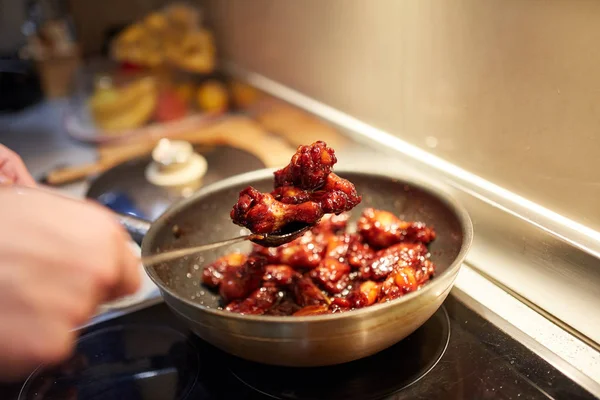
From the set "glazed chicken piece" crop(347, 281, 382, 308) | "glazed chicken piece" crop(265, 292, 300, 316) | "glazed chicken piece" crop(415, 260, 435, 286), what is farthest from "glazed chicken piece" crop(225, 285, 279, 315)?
"glazed chicken piece" crop(415, 260, 435, 286)

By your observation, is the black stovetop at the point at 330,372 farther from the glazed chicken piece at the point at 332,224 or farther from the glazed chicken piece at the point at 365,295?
the glazed chicken piece at the point at 332,224

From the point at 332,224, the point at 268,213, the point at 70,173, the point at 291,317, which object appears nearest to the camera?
the point at 291,317

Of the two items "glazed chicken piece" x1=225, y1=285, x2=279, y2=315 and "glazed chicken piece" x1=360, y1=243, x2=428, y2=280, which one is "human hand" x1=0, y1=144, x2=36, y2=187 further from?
"glazed chicken piece" x1=360, y1=243, x2=428, y2=280

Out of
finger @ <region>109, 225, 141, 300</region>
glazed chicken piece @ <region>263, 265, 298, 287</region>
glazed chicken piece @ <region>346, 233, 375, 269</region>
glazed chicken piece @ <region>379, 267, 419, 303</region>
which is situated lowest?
glazed chicken piece @ <region>263, 265, 298, 287</region>

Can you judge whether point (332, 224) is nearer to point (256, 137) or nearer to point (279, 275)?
point (279, 275)

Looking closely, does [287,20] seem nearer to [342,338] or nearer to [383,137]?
[383,137]

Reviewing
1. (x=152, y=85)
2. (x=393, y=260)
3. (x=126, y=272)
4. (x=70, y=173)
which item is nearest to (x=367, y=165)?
(x=393, y=260)
